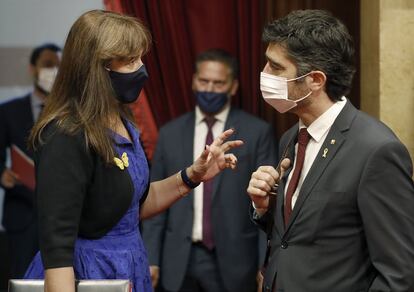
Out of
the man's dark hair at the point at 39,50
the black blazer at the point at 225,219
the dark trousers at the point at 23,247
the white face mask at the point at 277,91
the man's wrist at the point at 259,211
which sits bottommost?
the dark trousers at the point at 23,247

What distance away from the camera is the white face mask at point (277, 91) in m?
2.68

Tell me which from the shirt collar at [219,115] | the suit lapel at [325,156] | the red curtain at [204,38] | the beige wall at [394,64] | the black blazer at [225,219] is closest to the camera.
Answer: the suit lapel at [325,156]

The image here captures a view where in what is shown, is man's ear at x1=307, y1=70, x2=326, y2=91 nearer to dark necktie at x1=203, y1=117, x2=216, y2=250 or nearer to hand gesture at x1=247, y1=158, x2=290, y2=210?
hand gesture at x1=247, y1=158, x2=290, y2=210

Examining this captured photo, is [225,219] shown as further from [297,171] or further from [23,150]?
[297,171]

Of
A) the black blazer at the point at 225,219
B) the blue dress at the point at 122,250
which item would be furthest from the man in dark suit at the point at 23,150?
the blue dress at the point at 122,250

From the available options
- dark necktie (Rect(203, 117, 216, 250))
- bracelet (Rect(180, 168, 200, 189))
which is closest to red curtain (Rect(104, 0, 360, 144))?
dark necktie (Rect(203, 117, 216, 250))

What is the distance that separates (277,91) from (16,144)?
262cm

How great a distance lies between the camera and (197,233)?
428cm

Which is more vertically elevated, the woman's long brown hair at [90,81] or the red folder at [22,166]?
the woman's long brown hair at [90,81]

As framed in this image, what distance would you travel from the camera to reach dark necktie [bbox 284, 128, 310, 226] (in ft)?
8.54

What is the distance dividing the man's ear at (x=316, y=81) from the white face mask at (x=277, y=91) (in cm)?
3

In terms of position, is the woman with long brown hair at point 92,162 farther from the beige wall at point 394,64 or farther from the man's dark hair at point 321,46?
the beige wall at point 394,64

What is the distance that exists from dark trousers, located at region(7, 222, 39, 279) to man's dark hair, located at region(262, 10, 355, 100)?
2741mm

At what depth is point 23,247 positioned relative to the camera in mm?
4895
